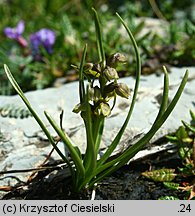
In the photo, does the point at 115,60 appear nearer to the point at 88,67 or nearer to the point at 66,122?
the point at 88,67

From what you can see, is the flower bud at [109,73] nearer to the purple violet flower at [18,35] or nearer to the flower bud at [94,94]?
the flower bud at [94,94]

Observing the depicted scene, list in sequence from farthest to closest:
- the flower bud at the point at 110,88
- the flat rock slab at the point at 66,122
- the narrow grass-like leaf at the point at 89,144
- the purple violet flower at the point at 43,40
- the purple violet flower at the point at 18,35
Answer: the purple violet flower at the point at 18,35, the purple violet flower at the point at 43,40, the flat rock slab at the point at 66,122, the flower bud at the point at 110,88, the narrow grass-like leaf at the point at 89,144

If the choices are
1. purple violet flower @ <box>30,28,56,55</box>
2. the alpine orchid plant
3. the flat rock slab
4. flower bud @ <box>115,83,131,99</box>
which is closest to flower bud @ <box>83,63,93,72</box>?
the alpine orchid plant

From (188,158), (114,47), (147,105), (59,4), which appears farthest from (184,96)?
(59,4)

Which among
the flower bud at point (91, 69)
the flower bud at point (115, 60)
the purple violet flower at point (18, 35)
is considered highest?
the purple violet flower at point (18, 35)

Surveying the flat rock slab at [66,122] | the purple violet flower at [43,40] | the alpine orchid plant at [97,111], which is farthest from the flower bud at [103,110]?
the purple violet flower at [43,40]

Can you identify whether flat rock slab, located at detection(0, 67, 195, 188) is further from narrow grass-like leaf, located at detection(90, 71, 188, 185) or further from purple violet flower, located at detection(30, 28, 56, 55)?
purple violet flower, located at detection(30, 28, 56, 55)

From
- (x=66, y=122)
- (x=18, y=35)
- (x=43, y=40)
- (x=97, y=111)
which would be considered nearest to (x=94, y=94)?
(x=97, y=111)
